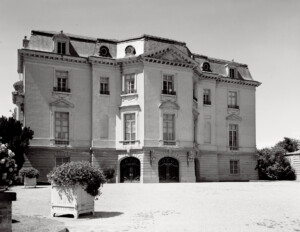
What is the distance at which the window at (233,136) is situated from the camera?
4906 cm

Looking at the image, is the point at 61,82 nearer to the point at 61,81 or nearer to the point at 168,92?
the point at 61,81

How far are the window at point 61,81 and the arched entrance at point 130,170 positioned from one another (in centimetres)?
857

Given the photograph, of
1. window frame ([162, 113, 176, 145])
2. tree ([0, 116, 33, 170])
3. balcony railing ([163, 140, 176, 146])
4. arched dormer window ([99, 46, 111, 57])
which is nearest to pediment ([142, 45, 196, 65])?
arched dormer window ([99, 46, 111, 57])

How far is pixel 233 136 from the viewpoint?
49.2 metres

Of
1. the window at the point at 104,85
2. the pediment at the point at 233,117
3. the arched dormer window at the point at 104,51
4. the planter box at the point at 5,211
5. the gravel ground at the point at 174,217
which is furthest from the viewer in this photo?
the pediment at the point at 233,117

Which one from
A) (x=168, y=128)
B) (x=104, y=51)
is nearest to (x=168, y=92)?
(x=168, y=128)

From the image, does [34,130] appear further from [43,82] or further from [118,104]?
[118,104]

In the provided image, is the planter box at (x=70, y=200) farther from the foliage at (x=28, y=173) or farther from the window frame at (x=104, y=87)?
the window frame at (x=104, y=87)

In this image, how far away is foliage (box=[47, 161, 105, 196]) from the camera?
14.2 meters

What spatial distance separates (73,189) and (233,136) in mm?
37050

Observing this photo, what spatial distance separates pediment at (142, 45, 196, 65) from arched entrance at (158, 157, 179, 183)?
9.38 m

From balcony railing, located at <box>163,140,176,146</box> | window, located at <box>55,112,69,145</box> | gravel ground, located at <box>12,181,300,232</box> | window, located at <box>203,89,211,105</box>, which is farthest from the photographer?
window, located at <box>203,89,211,105</box>

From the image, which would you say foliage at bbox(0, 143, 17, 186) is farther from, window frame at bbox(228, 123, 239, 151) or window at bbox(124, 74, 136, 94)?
window frame at bbox(228, 123, 239, 151)

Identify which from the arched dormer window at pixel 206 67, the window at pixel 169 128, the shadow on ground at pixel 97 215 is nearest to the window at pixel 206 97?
the arched dormer window at pixel 206 67
